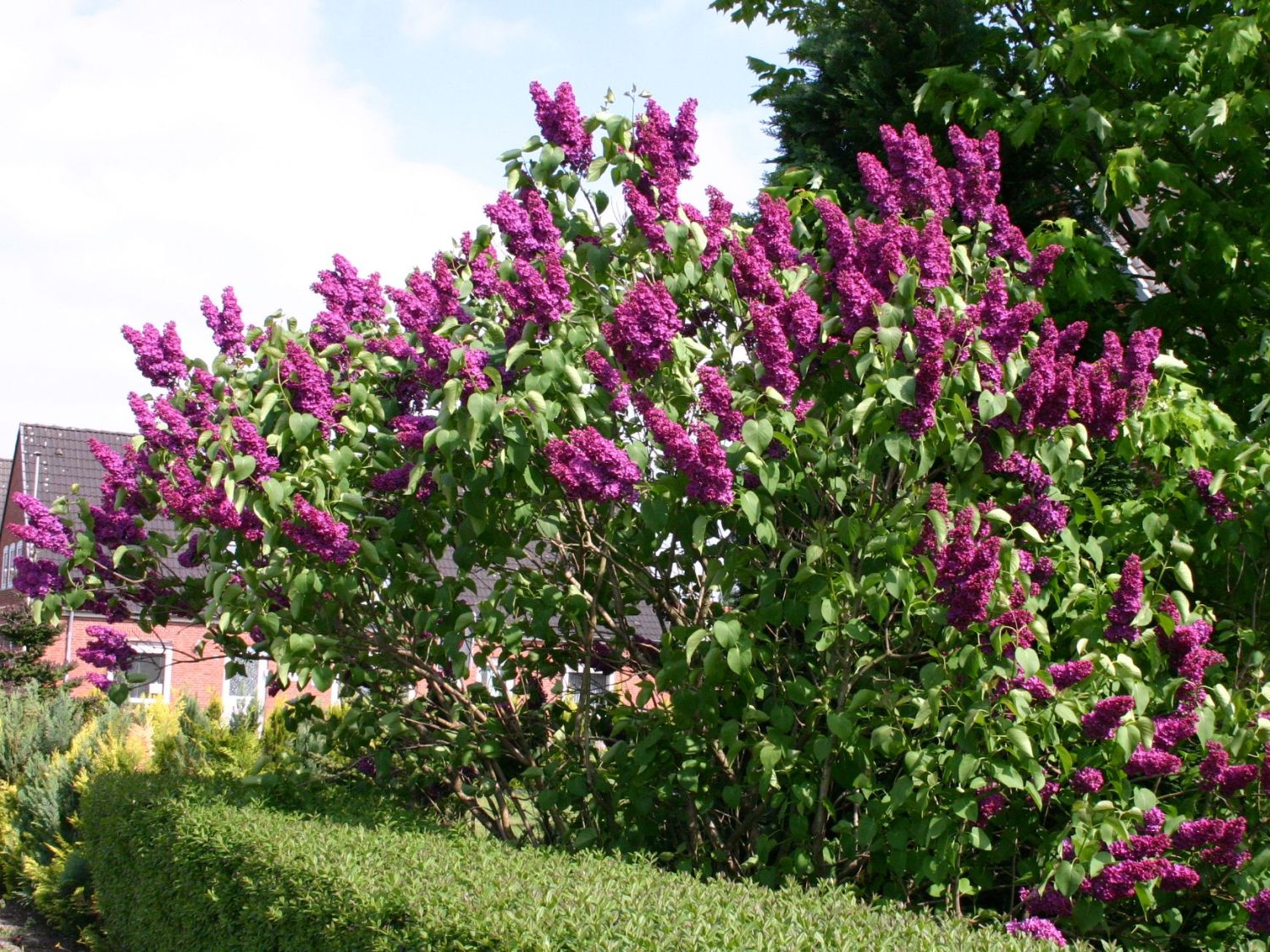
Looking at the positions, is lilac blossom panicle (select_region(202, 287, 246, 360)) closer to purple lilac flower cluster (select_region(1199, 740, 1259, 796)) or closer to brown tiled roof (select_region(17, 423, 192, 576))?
purple lilac flower cluster (select_region(1199, 740, 1259, 796))

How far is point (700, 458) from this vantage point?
371 cm

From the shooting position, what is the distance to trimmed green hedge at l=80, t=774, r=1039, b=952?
311 centimetres

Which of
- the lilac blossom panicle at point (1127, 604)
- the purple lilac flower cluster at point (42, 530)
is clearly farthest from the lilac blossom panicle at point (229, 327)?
the lilac blossom panicle at point (1127, 604)

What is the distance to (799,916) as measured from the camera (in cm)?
325

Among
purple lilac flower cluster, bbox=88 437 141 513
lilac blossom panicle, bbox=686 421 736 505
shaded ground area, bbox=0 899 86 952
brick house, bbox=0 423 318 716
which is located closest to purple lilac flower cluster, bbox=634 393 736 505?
lilac blossom panicle, bbox=686 421 736 505

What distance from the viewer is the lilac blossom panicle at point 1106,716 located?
11.5ft

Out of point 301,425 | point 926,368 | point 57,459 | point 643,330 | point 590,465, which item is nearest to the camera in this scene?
point 926,368

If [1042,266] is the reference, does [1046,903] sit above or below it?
below

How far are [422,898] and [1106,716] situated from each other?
1999 millimetres

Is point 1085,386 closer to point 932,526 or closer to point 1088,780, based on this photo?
point 932,526

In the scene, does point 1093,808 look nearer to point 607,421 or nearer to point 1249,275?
point 607,421

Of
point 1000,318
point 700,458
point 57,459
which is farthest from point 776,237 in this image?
point 57,459

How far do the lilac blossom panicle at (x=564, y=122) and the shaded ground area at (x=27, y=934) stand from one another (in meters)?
6.85

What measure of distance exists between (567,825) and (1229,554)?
2.74 metres
